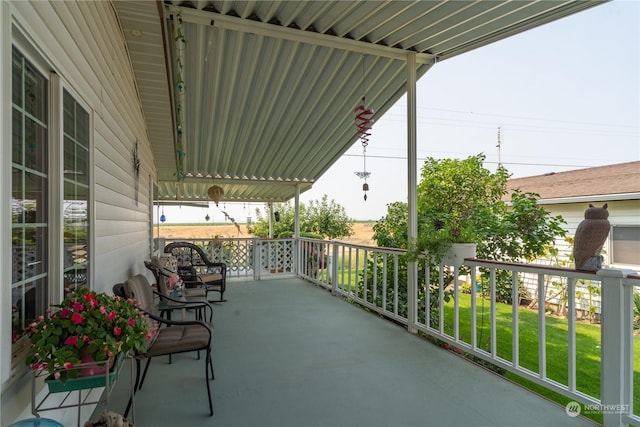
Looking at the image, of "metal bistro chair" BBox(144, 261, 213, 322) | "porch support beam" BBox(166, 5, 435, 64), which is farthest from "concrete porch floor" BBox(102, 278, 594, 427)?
"porch support beam" BBox(166, 5, 435, 64)

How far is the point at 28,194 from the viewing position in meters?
1.48

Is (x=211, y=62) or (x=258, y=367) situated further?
(x=211, y=62)

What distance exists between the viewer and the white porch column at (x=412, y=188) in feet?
13.1

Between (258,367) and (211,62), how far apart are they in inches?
151

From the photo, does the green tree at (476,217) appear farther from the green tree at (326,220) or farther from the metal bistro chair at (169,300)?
the green tree at (326,220)

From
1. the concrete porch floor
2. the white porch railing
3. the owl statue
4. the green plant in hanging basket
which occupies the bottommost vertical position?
the concrete porch floor

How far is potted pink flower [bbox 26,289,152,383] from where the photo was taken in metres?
1.26

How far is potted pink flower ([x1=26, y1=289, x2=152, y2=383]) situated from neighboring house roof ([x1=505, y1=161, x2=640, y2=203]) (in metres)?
5.03

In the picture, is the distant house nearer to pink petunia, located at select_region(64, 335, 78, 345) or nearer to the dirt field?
the dirt field

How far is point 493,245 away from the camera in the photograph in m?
4.31

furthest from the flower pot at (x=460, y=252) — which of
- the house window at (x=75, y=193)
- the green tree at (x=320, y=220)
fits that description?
the green tree at (x=320, y=220)

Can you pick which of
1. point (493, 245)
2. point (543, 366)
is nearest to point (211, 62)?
point (493, 245)

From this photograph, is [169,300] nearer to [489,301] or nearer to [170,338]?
[170,338]

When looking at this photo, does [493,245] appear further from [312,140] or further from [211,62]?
[211,62]
